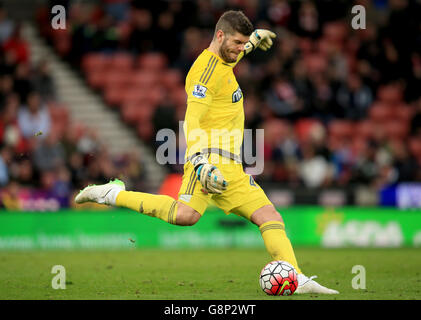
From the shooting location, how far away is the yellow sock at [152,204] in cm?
762

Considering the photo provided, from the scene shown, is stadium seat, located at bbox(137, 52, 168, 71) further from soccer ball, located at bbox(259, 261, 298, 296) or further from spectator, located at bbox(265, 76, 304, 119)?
soccer ball, located at bbox(259, 261, 298, 296)

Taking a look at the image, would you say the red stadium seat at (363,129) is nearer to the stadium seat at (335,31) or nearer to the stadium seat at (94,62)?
the stadium seat at (335,31)

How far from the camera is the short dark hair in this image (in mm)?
7594

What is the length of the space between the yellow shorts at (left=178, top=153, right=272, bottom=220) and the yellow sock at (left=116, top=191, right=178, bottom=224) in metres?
0.14

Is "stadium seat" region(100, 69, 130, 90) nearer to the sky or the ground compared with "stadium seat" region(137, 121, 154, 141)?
nearer to the sky

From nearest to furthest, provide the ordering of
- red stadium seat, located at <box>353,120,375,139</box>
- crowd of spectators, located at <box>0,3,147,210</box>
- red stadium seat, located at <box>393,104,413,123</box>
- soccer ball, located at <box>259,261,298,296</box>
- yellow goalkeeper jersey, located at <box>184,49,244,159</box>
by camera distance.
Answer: soccer ball, located at <box>259,261,298,296</box> → yellow goalkeeper jersey, located at <box>184,49,244,159</box> → crowd of spectators, located at <box>0,3,147,210</box> → red stadium seat, located at <box>353,120,375,139</box> → red stadium seat, located at <box>393,104,413,123</box>

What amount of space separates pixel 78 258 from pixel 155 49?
9037 millimetres

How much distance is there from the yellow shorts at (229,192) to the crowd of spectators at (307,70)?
340 inches

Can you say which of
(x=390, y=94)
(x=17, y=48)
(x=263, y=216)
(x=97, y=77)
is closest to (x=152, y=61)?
(x=97, y=77)

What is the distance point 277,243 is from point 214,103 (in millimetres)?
1610

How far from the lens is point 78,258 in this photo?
12.0 metres

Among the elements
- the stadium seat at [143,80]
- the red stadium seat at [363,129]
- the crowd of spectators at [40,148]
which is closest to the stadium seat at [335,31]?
the red stadium seat at [363,129]

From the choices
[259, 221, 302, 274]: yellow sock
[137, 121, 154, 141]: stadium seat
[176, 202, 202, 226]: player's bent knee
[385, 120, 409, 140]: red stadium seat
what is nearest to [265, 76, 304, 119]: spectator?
[385, 120, 409, 140]: red stadium seat
